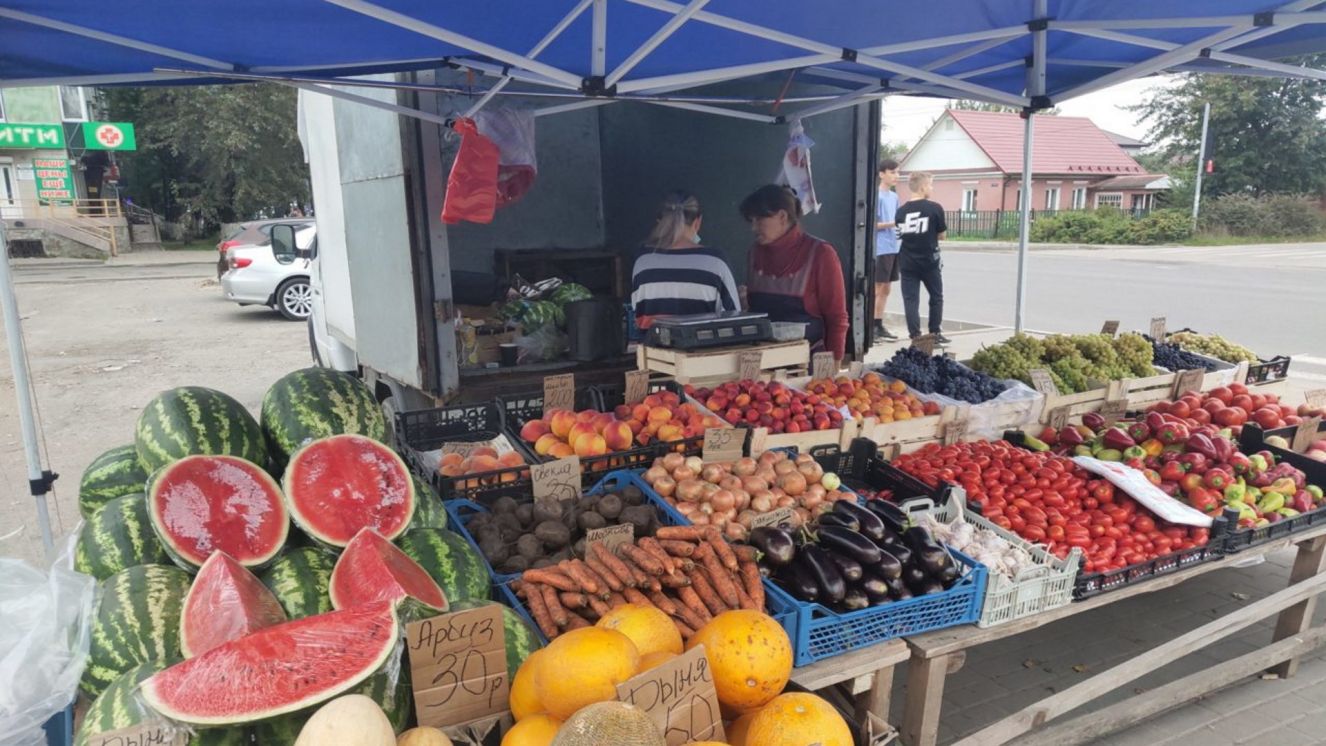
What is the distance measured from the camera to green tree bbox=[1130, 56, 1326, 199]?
33.3 meters

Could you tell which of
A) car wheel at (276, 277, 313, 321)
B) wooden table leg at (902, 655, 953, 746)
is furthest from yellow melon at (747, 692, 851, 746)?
car wheel at (276, 277, 313, 321)

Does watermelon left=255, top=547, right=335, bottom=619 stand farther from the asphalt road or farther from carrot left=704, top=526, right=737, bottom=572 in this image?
the asphalt road

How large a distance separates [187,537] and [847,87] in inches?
216

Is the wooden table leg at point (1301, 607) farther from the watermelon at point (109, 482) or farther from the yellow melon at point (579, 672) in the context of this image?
the watermelon at point (109, 482)

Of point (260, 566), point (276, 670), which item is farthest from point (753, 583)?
point (260, 566)

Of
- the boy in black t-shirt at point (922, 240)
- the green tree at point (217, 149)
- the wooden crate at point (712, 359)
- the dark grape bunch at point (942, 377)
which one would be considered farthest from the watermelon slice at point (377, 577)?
the green tree at point (217, 149)

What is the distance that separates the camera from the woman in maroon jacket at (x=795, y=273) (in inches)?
205

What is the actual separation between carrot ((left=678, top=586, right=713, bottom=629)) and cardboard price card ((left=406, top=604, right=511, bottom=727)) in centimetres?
62

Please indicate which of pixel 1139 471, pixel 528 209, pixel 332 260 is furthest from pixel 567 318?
pixel 1139 471

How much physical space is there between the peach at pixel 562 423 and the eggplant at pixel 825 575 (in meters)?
1.41

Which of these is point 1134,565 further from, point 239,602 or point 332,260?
point 332,260

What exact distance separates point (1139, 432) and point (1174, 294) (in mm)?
12966

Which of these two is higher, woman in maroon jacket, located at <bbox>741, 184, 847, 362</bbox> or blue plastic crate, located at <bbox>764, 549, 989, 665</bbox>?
woman in maroon jacket, located at <bbox>741, 184, 847, 362</bbox>

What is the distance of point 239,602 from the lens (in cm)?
185
